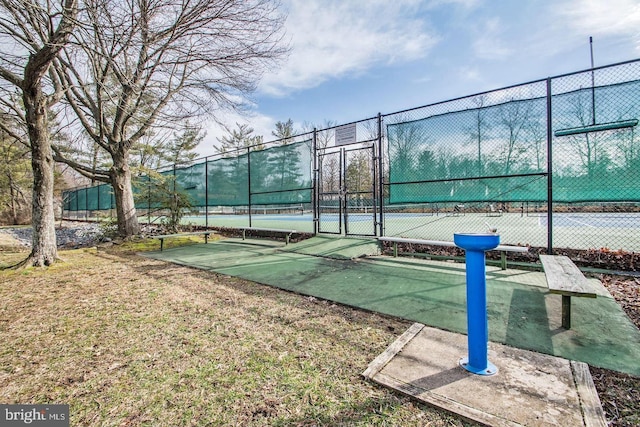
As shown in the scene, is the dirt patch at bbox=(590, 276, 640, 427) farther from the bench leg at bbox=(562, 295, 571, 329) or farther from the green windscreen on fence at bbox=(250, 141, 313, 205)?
the green windscreen on fence at bbox=(250, 141, 313, 205)

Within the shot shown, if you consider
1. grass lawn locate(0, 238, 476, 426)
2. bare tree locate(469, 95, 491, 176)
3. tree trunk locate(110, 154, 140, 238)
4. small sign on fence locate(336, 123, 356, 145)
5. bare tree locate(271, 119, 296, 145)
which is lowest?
grass lawn locate(0, 238, 476, 426)

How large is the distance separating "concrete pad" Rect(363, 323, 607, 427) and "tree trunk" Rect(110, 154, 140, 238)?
27.9 ft

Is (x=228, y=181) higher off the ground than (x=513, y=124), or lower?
lower

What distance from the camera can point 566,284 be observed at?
221 centimetres

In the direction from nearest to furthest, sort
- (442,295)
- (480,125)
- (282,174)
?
(442,295) → (480,125) → (282,174)

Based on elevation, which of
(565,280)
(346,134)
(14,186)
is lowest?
(565,280)

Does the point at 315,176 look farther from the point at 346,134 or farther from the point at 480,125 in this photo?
the point at 480,125

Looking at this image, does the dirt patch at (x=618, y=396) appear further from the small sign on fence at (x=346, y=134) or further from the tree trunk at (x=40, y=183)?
the tree trunk at (x=40, y=183)

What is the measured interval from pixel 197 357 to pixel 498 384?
6.40 ft

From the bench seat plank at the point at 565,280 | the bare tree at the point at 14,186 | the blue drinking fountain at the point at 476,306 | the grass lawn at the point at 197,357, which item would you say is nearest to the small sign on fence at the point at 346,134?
the grass lawn at the point at 197,357

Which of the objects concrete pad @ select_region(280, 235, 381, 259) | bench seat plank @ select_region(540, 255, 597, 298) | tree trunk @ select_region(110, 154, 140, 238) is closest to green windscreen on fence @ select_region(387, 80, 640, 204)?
concrete pad @ select_region(280, 235, 381, 259)

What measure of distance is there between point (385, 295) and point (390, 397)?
173 centimetres

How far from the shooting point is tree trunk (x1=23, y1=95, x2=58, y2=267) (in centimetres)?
467

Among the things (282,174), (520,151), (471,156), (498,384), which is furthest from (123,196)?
(520,151)
